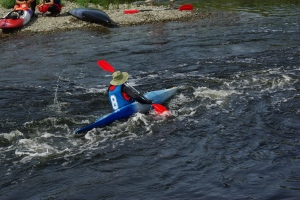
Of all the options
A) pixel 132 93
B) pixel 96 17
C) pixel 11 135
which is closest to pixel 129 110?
pixel 132 93

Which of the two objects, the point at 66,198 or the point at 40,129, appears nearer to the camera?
the point at 66,198

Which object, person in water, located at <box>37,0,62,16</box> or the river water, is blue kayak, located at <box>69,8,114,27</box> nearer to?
person in water, located at <box>37,0,62,16</box>

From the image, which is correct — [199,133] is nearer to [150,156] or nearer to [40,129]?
[150,156]

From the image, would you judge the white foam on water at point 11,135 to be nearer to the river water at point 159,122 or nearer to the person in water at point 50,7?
the river water at point 159,122

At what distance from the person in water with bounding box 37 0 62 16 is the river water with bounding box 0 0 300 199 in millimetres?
3189

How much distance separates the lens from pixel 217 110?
909cm

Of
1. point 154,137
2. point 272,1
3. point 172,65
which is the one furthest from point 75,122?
point 272,1

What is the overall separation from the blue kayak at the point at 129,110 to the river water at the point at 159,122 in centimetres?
13

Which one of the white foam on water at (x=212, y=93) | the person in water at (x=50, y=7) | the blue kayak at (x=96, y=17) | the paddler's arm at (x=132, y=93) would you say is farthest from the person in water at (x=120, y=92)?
the person in water at (x=50, y=7)

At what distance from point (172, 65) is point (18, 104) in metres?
4.47

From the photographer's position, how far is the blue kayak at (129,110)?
830 cm

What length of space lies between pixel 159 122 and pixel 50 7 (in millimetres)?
11500

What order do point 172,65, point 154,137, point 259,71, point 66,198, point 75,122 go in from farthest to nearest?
point 172,65, point 259,71, point 75,122, point 154,137, point 66,198

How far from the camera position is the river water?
6449 millimetres
